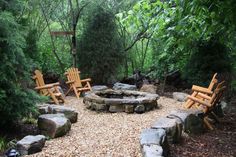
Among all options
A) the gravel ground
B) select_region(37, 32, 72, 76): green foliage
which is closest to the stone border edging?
the gravel ground

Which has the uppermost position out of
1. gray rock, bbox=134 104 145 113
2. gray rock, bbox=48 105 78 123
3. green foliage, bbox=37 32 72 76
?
green foliage, bbox=37 32 72 76

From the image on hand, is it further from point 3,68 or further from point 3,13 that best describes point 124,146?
point 3,13

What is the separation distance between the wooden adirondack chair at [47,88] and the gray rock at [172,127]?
3.71m

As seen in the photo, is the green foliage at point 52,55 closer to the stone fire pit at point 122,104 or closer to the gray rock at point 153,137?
the stone fire pit at point 122,104

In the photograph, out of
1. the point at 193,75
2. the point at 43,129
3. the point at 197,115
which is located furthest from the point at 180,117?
the point at 193,75

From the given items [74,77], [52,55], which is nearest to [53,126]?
[74,77]

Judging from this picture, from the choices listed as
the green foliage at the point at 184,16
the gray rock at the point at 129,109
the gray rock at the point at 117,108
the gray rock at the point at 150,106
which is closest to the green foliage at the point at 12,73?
A: the green foliage at the point at 184,16

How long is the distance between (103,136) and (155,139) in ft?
4.26

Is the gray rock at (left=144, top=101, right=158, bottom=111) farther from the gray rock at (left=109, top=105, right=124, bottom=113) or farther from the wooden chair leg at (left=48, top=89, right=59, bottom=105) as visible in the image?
the wooden chair leg at (left=48, top=89, right=59, bottom=105)

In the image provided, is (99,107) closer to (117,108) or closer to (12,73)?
(117,108)

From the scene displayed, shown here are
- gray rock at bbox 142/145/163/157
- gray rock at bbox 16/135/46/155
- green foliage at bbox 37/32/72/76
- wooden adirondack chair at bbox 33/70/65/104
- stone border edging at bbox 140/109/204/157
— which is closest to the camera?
gray rock at bbox 142/145/163/157

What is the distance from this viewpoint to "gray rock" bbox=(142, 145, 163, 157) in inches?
149

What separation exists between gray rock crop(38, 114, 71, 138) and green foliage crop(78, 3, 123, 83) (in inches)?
205

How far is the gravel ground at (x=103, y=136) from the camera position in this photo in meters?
4.53
